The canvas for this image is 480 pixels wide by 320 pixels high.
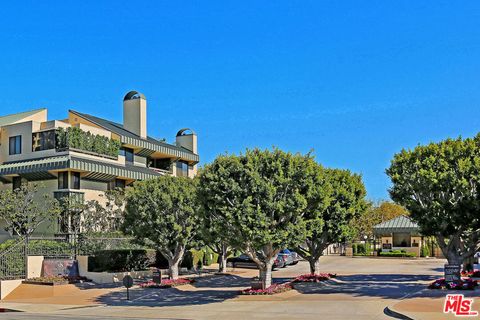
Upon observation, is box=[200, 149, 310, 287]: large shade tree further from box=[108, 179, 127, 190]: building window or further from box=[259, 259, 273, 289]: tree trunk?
box=[108, 179, 127, 190]: building window

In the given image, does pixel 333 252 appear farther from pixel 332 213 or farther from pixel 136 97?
pixel 332 213

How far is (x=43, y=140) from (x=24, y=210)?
8117 mm

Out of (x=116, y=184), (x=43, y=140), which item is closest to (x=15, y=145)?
(x=43, y=140)

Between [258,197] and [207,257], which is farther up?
[258,197]

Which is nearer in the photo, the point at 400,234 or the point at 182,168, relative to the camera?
the point at 182,168

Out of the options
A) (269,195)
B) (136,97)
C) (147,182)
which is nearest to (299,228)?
(269,195)

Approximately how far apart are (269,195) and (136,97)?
3409 centimetres

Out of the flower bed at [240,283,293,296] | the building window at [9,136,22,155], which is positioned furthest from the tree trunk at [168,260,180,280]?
the building window at [9,136,22,155]

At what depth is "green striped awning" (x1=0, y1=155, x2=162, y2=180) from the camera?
144ft

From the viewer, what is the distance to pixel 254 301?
25.3 meters

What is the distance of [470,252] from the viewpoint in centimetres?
2752

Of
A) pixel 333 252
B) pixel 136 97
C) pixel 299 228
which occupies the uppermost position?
pixel 136 97

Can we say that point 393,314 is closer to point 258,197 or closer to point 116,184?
point 258,197

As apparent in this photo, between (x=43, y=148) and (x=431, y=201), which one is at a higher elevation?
(x=43, y=148)
